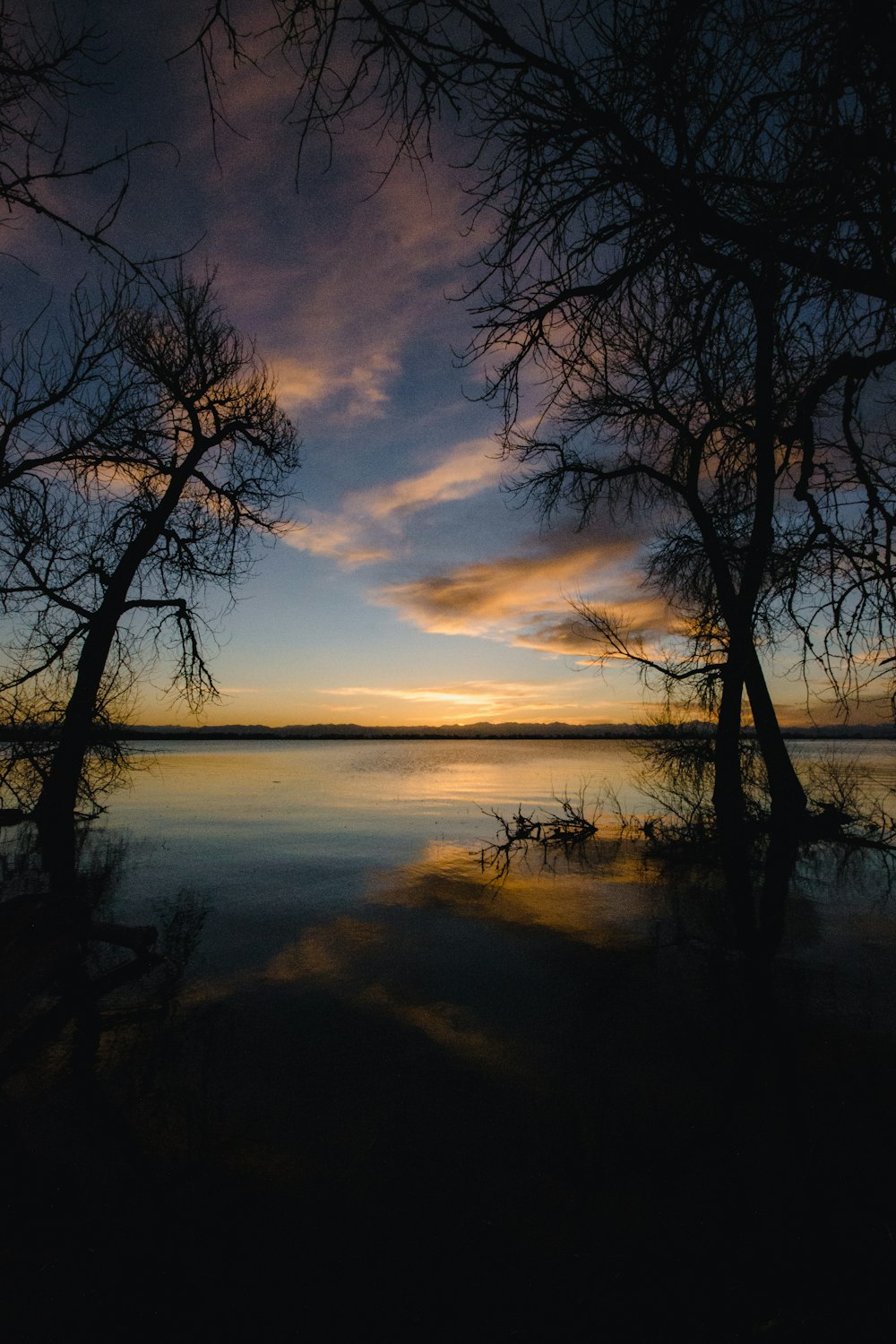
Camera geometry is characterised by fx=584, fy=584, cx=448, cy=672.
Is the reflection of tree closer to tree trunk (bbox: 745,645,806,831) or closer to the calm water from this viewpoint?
the calm water

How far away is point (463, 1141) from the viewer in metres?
2.64

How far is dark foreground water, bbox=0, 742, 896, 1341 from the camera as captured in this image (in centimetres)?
187

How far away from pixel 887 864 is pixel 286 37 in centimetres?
1079

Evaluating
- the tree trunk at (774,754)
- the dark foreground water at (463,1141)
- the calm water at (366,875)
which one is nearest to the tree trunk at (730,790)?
the tree trunk at (774,754)

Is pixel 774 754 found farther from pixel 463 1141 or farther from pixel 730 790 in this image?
pixel 463 1141

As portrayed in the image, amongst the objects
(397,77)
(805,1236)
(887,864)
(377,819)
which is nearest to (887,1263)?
(805,1236)

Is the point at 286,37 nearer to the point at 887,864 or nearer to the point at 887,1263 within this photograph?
the point at 887,1263

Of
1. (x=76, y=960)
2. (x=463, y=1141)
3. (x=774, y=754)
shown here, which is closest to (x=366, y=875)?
(x=76, y=960)

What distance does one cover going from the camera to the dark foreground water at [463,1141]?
1865 millimetres

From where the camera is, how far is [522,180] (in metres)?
2.59

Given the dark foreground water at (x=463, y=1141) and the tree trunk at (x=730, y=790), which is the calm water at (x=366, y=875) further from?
the tree trunk at (x=730, y=790)

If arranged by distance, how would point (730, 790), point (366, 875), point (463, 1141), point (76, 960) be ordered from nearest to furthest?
point (463, 1141), point (76, 960), point (366, 875), point (730, 790)

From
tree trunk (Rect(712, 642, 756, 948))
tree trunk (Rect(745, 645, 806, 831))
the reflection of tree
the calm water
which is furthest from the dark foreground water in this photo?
tree trunk (Rect(745, 645, 806, 831))

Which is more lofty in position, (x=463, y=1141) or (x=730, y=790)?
(x=730, y=790)
